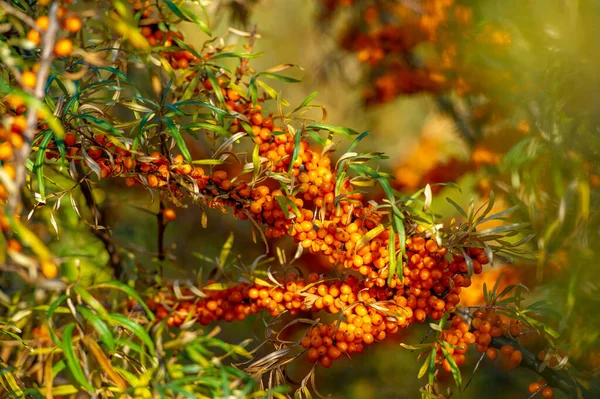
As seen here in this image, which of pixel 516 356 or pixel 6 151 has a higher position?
pixel 6 151

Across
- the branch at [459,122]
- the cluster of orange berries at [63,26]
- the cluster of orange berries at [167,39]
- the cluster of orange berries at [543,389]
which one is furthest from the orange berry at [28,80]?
the branch at [459,122]

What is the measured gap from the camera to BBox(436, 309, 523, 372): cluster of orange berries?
1.81ft

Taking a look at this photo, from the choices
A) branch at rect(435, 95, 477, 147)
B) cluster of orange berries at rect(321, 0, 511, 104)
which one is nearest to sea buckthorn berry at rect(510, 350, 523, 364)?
cluster of orange berries at rect(321, 0, 511, 104)

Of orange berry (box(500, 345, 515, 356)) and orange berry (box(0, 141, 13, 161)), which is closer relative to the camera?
orange berry (box(0, 141, 13, 161))

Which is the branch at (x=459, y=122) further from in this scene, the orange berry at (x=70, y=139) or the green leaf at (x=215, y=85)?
the orange berry at (x=70, y=139)

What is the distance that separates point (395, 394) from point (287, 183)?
120 cm

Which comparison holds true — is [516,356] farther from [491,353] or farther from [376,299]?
[376,299]

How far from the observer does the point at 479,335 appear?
1.84 feet

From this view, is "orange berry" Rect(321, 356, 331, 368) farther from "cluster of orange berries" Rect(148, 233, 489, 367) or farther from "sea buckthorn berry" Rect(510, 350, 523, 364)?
"sea buckthorn berry" Rect(510, 350, 523, 364)

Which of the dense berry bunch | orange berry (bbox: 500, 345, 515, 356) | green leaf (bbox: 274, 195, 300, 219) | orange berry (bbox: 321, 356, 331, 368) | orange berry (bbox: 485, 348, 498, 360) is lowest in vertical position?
orange berry (bbox: 321, 356, 331, 368)

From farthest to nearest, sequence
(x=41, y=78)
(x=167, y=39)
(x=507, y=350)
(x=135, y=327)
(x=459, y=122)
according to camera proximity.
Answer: (x=459, y=122) < (x=167, y=39) < (x=507, y=350) < (x=135, y=327) < (x=41, y=78)

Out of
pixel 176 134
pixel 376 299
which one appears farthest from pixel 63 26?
A: pixel 376 299

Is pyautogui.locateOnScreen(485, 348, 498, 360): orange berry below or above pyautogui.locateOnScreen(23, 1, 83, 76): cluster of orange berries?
below

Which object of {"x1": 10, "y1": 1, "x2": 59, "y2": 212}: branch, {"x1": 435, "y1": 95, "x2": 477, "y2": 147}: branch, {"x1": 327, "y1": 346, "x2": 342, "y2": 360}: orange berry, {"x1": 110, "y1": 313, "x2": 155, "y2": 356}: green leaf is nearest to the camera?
{"x1": 10, "y1": 1, "x2": 59, "y2": 212}: branch
